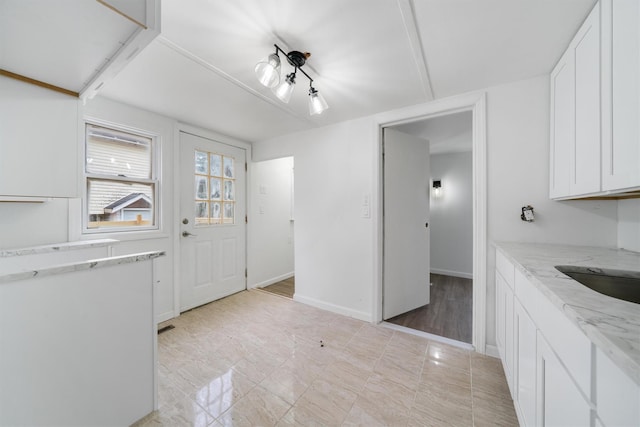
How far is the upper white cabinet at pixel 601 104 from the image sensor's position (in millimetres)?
887

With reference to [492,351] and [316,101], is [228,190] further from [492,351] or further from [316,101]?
[492,351]

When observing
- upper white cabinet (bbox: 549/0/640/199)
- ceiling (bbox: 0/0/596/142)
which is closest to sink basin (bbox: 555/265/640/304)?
upper white cabinet (bbox: 549/0/640/199)

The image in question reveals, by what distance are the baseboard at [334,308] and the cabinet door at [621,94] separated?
81.3 inches

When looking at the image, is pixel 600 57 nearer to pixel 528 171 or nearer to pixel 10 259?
pixel 528 171

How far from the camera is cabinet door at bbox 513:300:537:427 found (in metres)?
0.97

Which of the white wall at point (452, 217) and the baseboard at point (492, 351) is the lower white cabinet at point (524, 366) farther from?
the white wall at point (452, 217)

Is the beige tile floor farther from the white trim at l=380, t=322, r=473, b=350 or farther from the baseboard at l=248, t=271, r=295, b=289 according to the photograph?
the baseboard at l=248, t=271, r=295, b=289

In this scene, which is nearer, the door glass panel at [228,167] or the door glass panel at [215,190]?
the door glass panel at [215,190]

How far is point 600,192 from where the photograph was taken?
3.52 ft

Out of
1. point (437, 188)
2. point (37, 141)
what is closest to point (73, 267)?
point (37, 141)

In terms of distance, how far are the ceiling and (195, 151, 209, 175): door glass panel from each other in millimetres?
747

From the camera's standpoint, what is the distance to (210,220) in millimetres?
2963

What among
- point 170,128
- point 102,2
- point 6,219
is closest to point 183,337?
point 6,219

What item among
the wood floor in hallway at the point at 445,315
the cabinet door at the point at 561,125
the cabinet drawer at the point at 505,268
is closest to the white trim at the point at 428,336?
the wood floor in hallway at the point at 445,315
